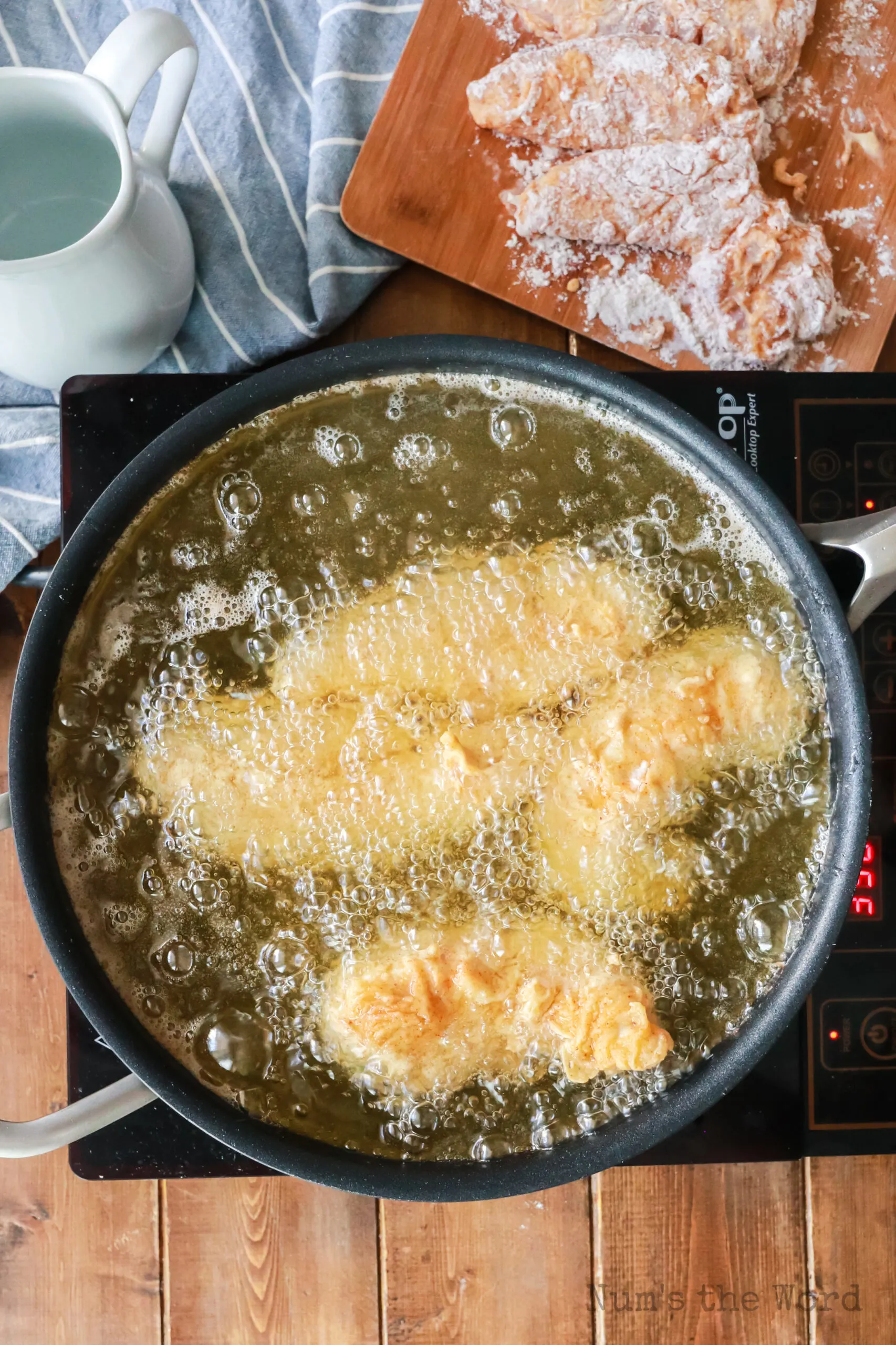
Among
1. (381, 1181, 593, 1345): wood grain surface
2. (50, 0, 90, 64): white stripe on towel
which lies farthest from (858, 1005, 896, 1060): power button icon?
(50, 0, 90, 64): white stripe on towel

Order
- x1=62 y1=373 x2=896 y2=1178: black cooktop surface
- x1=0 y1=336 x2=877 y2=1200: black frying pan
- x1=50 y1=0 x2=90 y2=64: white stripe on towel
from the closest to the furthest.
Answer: x1=0 y1=336 x2=877 y2=1200: black frying pan
x1=62 y1=373 x2=896 y2=1178: black cooktop surface
x1=50 y1=0 x2=90 y2=64: white stripe on towel

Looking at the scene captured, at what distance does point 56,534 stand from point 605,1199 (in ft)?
2.42

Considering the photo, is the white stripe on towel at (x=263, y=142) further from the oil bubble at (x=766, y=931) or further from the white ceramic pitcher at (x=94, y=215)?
the oil bubble at (x=766, y=931)

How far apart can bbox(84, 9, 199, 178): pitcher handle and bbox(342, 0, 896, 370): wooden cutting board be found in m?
0.15

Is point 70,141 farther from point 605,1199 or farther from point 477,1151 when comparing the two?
point 605,1199

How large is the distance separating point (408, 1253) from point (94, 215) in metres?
0.90

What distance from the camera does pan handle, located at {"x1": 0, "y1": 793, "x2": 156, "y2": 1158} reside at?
629 millimetres

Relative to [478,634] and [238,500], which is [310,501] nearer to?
[238,500]

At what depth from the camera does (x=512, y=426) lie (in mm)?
699

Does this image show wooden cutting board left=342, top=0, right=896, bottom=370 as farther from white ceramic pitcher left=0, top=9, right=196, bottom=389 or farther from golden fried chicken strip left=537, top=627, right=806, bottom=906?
golden fried chicken strip left=537, top=627, right=806, bottom=906

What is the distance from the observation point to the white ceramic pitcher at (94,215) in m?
0.67

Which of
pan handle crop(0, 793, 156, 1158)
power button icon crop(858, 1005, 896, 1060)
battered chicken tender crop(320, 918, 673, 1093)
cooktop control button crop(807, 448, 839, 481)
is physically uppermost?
cooktop control button crop(807, 448, 839, 481)

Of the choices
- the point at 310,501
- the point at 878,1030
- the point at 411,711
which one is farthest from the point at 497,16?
the point at 878,1030

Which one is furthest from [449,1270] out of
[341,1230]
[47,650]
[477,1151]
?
A: [47,650]
